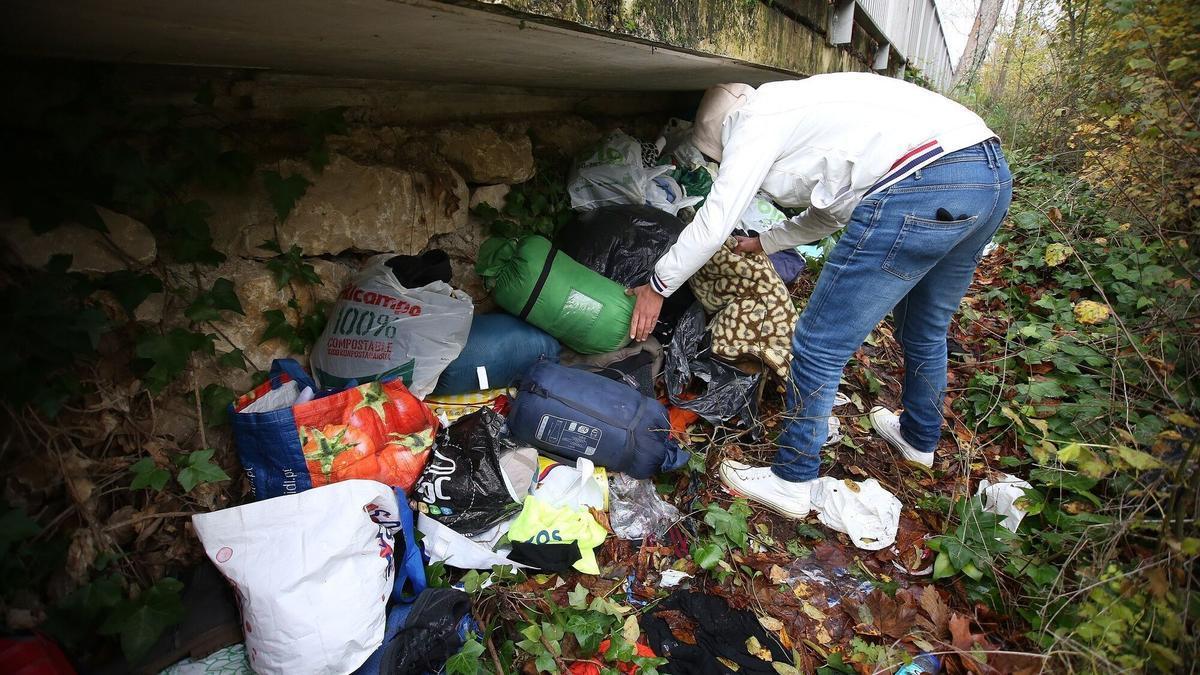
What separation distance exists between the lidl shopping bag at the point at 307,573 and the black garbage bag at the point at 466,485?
223 millimetres

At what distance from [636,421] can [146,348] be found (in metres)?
1.54

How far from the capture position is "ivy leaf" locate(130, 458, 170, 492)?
147 centimetres

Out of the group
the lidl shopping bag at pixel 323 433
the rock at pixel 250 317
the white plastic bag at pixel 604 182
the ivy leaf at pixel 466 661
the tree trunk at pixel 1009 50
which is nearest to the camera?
the ivy leaf at pixel 466 661

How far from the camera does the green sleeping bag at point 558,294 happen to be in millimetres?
2350

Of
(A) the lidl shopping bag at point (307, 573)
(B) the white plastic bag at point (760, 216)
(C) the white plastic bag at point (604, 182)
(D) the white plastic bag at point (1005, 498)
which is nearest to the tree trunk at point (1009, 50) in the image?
(B) the white plastic bag at point (760, 216)

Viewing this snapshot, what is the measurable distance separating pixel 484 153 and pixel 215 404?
1.46 metres

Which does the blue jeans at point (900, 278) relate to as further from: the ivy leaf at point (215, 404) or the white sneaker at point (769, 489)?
the ivy leaf at point (215, 404)

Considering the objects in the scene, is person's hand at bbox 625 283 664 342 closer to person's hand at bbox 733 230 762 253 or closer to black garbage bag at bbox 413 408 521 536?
person's hand at bbox 733 230 762 253

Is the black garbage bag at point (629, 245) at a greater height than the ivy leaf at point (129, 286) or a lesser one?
lesser

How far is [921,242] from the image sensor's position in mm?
1599

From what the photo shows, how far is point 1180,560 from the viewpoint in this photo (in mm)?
1226

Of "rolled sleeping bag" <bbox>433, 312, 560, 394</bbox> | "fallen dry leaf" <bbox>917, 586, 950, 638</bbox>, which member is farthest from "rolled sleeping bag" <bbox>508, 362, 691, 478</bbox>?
"fallen dry leaf" <bbox>917, 586, 950, 638</bbox>

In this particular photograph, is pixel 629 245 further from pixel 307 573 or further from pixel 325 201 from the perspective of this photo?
pixel 307 573

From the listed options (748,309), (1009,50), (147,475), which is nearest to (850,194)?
(748,309)
